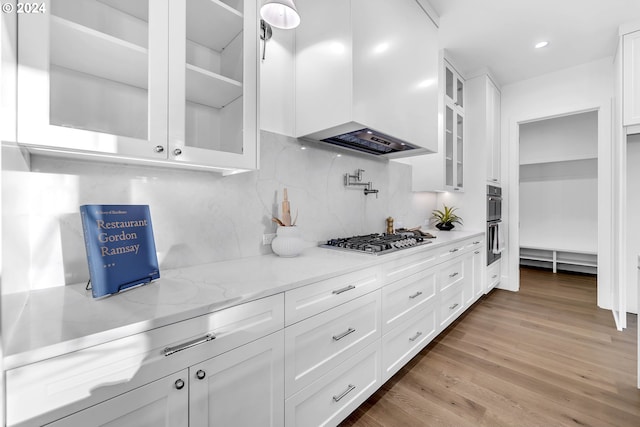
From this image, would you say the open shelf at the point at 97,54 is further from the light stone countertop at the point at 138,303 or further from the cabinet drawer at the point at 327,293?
the cabinet drawer at the point at 327,293

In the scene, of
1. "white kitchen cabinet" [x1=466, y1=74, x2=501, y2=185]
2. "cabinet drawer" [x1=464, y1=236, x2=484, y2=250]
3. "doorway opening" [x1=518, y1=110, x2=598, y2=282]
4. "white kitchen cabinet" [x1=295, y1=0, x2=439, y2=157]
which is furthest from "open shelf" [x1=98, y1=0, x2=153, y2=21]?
"doorway opening" [x1=518, y1=110, x2=598, y2=282]

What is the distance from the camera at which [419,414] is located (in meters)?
1.56

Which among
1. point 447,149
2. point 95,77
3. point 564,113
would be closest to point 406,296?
point 95,77

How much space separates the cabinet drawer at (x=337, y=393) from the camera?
119 centimetres

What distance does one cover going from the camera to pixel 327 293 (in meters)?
1.28

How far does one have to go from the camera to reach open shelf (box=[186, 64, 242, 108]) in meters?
1.14

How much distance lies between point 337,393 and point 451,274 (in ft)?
5.35

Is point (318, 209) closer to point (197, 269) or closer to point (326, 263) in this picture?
point (326, 263)

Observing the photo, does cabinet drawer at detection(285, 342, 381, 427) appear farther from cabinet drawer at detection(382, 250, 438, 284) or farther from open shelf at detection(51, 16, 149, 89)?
open shelf at detection(51, 16, 149, 89)

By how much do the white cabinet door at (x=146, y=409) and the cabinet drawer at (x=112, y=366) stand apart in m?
0.02

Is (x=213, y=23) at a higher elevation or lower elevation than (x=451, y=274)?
higher

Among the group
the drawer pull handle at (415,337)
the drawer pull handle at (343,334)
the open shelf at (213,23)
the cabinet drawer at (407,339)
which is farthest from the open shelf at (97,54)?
the drawer pull handle at (415,337)

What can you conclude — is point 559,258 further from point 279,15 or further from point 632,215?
point 279,15

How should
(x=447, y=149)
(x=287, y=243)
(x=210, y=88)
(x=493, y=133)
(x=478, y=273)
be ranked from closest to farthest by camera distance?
(x=210, y=88) < (x=287, y=243) < (x=478, y=273) < (x=447, y=149) < (x=493, y=133)
